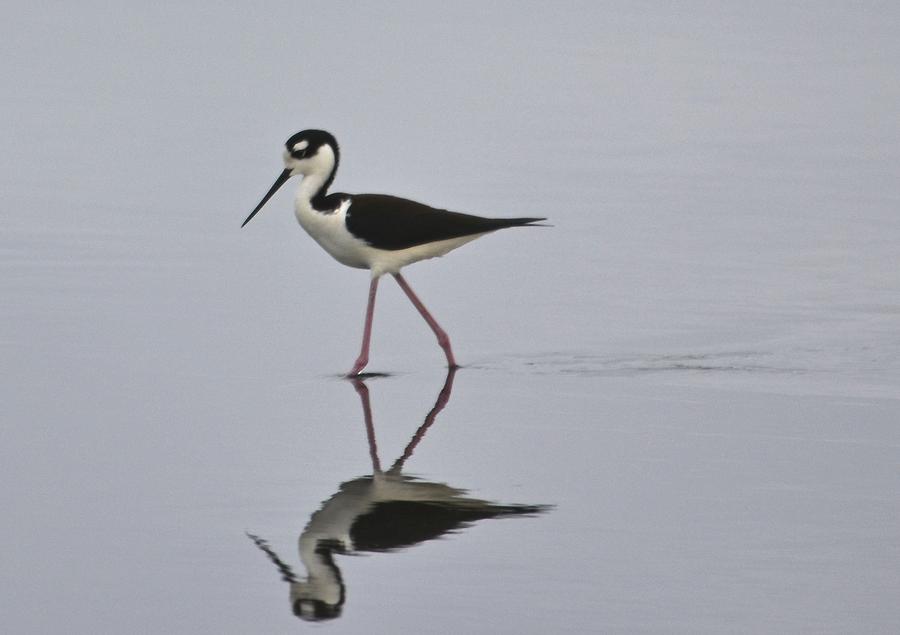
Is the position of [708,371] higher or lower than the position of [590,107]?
lower

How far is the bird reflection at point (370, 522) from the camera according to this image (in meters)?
5.88

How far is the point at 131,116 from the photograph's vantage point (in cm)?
1513

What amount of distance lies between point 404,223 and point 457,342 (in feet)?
2.23

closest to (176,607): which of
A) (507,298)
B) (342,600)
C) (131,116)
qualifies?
(342,600)

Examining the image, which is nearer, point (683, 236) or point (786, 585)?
point (786, 585)

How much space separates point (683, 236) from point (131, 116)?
5.02 m

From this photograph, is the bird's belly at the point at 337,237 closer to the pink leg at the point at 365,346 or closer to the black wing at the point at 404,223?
the black wing at the point at 404,223

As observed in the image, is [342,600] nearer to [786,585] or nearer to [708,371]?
[786,585]

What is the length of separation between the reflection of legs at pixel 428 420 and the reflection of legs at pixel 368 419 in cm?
8

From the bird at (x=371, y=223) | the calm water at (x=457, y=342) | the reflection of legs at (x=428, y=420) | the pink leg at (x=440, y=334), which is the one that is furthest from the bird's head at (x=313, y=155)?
the reflection of legs at (x=428, y=420)

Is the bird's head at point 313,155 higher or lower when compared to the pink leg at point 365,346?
higher

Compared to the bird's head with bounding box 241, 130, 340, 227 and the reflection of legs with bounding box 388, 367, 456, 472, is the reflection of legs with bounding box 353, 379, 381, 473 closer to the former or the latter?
the reflection of legs with bounding box 388, 367, 456, 472

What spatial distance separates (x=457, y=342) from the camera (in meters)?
9.89

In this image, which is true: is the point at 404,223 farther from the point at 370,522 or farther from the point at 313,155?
the point at 370,522
